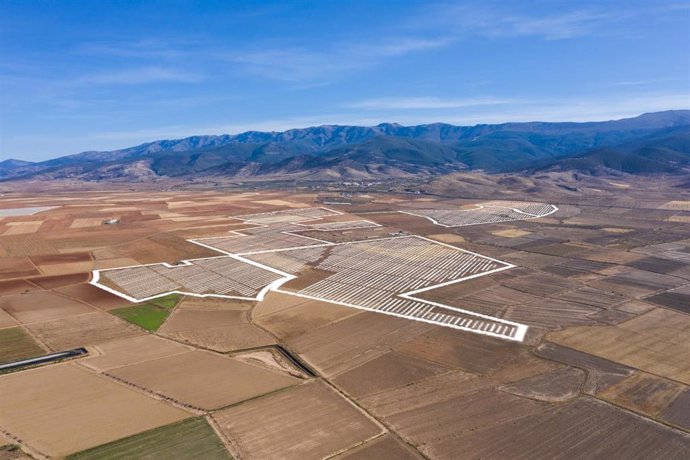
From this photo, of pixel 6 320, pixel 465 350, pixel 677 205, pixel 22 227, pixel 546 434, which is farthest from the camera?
pixel 677 205

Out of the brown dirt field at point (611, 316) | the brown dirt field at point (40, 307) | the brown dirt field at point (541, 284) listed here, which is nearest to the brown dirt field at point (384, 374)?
the brown dirt field at point (611, 316)

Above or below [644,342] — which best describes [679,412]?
below

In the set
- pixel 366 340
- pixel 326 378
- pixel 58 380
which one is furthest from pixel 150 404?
pixel 366 340

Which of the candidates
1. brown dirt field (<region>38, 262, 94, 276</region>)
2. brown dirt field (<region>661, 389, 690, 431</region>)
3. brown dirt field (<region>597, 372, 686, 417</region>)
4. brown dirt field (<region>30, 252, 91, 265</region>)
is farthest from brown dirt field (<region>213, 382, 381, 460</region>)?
brown dirt field (<region>30, 252, 91, 265</region>)

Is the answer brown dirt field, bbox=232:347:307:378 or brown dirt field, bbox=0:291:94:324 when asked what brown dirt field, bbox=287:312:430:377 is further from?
brown dirt field, bbox=0:291:94:324

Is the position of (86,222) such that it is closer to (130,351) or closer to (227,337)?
(130,351)

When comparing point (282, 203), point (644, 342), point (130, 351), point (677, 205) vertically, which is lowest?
point (644, 342)

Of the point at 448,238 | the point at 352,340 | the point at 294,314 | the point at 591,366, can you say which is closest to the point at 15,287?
the point at 294,314
